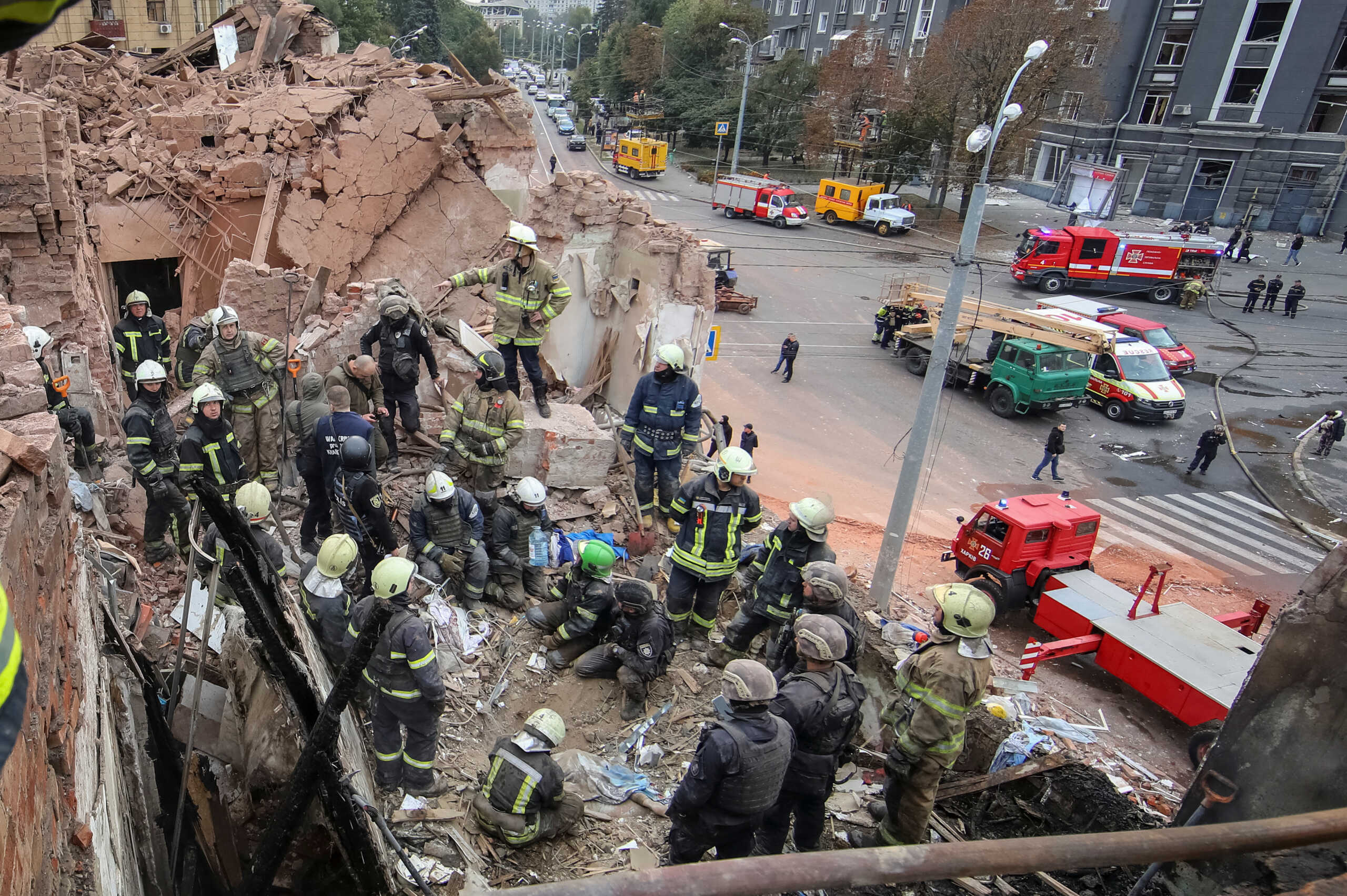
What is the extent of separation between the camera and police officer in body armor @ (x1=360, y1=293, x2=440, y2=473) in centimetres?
879

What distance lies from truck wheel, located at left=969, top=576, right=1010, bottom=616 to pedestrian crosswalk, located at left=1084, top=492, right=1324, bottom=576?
408cm

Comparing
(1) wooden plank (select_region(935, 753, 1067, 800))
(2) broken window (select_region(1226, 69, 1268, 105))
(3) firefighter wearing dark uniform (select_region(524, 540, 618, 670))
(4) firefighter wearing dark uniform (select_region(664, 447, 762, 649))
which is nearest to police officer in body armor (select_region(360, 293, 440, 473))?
(3) firefighter wearing dark uniform (select_region(524, 540, 618, 670))

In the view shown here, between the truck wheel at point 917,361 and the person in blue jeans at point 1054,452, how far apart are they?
4.57 meters

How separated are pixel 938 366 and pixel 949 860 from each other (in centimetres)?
722

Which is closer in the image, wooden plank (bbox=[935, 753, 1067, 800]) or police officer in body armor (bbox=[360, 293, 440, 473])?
wooden plank (bbox=[935, 753, 1067, 800])

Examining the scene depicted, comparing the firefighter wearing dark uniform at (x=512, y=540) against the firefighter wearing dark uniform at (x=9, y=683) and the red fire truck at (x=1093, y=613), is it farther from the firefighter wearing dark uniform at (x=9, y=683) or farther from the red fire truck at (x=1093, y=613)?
the firefighter wearing dark uniform at (x=9, y=683)

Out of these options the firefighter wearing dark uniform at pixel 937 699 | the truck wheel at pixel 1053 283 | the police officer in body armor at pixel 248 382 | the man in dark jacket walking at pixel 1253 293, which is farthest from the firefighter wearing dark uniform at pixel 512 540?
the man in dark jacket walking at pixel 1253 293

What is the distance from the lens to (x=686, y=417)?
8.78m

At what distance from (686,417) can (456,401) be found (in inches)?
88.8

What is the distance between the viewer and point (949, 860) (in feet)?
5.99

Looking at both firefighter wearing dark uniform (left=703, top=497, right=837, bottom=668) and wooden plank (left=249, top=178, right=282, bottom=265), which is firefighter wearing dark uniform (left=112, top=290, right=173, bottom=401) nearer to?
wooden plank (left=249, top=178, right=282, bottom=265)

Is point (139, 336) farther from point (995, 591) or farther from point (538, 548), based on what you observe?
point (995, 591)

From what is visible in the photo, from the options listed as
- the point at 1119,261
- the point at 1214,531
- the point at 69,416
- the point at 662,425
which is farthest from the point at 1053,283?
the point at 69,416

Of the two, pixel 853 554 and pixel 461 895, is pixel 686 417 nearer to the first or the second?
pixel 853 554
